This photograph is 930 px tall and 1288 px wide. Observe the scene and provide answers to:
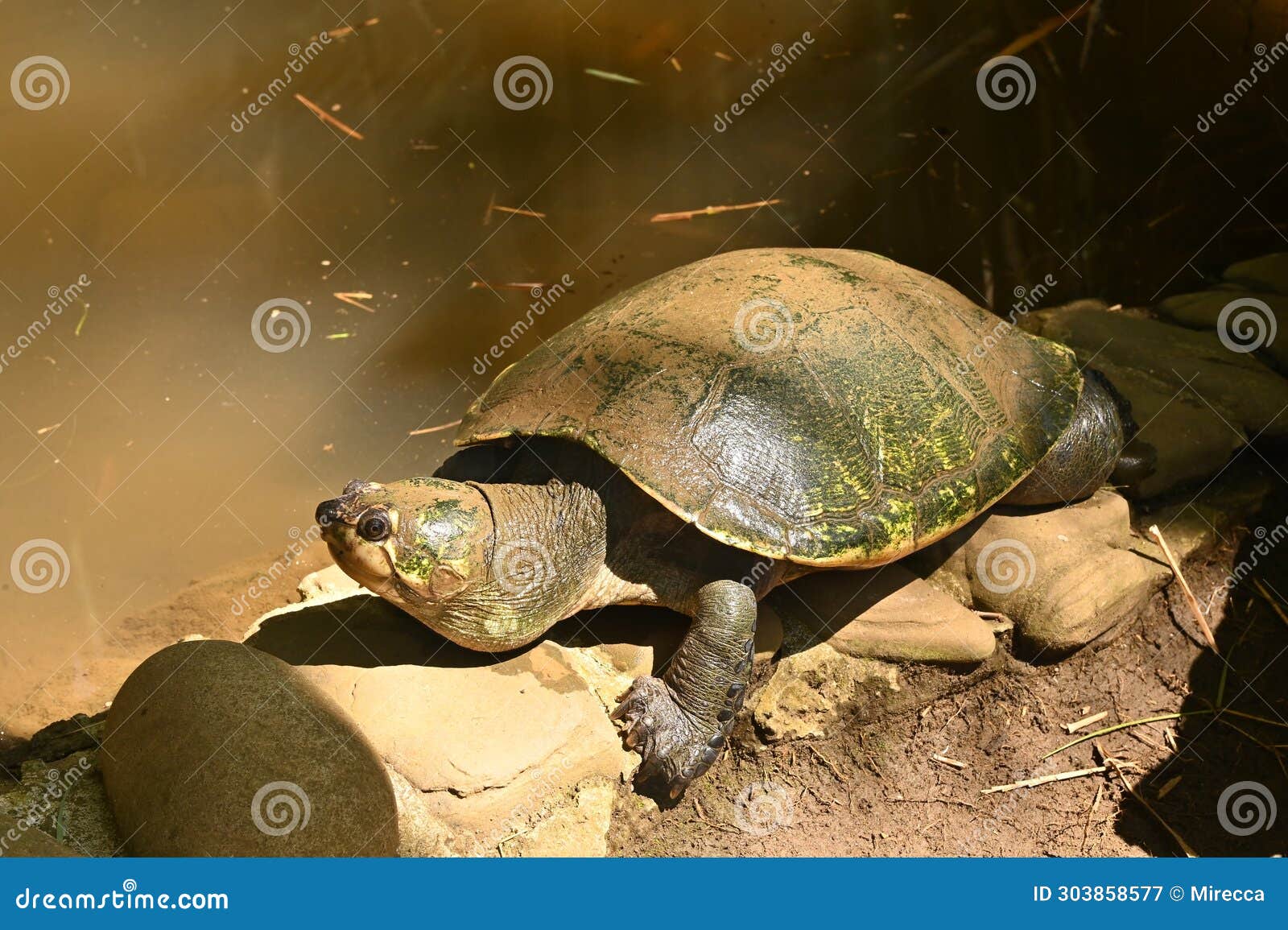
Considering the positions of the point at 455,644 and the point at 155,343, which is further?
the point at 155,343

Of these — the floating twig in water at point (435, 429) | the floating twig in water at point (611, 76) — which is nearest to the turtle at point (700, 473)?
the floating twig in water at point (435, 429)

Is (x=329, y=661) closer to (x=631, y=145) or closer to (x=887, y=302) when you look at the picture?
(x=887, y=302)

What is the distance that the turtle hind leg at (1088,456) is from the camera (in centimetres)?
450

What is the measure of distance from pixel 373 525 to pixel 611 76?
3833 mm

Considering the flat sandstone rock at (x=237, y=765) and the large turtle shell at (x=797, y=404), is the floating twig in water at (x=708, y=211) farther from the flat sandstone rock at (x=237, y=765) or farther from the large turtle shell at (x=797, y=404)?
the flat sandstone rock at (x=237, y=765)

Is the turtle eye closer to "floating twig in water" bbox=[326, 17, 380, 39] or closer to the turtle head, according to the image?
the turtle head

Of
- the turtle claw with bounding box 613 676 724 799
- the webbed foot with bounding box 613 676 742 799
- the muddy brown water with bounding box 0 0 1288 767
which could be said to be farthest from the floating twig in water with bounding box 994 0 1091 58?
the turtle claw with bounding box 613 676 724 799

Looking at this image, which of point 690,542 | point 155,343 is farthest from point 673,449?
point 155,343

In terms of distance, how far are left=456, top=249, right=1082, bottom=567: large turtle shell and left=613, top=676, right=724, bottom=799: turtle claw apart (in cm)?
72

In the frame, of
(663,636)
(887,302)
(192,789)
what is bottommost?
(192,789)

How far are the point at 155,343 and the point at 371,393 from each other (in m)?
1.22

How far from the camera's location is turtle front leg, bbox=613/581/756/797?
3.72m

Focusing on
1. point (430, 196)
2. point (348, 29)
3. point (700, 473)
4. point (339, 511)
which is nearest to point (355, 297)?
point (430, 196)

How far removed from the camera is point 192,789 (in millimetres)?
3156
